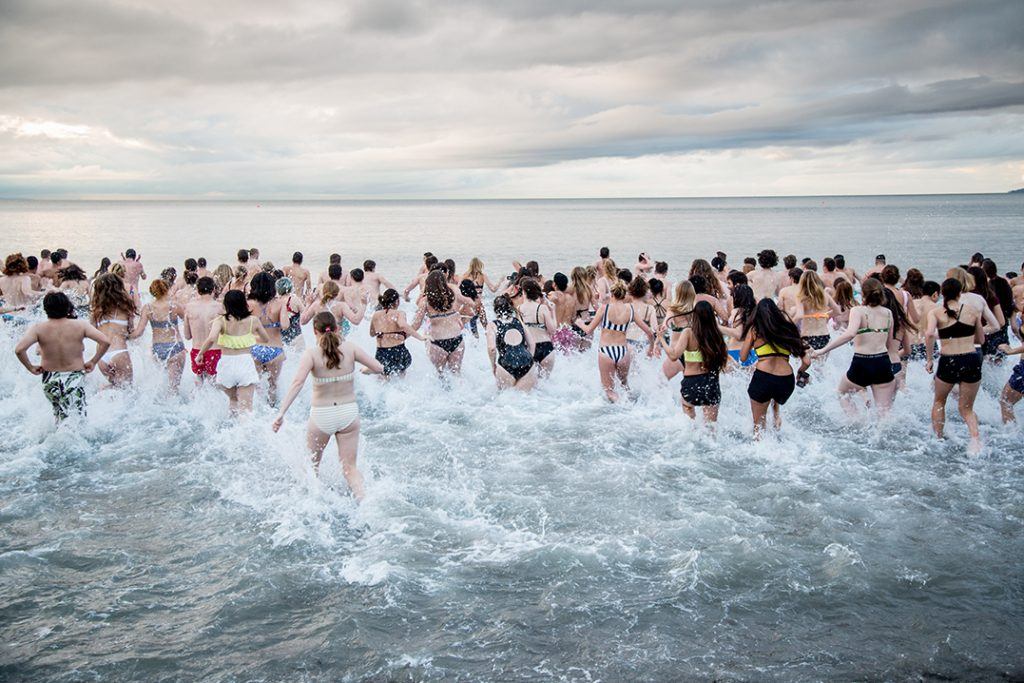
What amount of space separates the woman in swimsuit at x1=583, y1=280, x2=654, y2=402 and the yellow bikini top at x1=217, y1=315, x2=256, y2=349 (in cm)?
432

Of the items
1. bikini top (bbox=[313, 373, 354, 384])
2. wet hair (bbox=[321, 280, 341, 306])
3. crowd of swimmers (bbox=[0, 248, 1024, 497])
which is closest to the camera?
bikini top (bbox=[313, 373, 354, 384])

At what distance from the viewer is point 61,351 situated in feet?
24.1

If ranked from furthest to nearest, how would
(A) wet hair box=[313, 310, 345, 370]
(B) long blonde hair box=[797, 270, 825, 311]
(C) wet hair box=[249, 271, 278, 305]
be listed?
1. (B) long blonde hair box=[797, 270, 825, 311]
2. (C) wet hair box=[249, 271, 278, 305]
3. (A) wet hair box=[313, 310, 345, 370]

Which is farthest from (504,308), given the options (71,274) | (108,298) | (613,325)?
(71,274)

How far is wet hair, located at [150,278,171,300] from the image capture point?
8.70 m

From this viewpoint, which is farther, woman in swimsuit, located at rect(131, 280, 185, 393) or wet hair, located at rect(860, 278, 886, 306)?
woman in swimsuit, located at rect(131, 280, 185, 393)

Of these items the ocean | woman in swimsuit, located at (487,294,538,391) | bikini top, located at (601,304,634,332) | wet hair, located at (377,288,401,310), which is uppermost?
wet hair, located at (377,288,401,310)

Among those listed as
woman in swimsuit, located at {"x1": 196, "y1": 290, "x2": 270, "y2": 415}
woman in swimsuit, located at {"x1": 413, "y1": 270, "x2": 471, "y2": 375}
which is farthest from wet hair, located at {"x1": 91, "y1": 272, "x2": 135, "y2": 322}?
woman in swimsuit, located at {"x1": 413, "y1": 270, "x2": 471, "y2": 375}

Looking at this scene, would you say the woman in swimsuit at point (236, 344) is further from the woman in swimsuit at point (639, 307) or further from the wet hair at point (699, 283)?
the wet hair at point (699, 283)

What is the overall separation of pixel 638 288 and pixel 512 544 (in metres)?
4.37

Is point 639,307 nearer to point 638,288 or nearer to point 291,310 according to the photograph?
point 638,288

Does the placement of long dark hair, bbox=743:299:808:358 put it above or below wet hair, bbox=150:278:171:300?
below

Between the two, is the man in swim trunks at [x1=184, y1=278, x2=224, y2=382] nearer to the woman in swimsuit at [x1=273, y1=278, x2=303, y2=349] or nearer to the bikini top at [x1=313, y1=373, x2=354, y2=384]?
the woman in swimsuit at [x1=273, y1=278, x2=303, y2=349]

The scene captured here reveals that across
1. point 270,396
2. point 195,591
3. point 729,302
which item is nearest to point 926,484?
point 729,302
